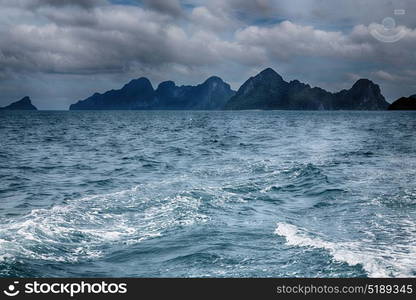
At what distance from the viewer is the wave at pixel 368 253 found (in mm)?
9258

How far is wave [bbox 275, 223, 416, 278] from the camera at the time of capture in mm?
9258

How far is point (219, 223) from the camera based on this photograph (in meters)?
13.6

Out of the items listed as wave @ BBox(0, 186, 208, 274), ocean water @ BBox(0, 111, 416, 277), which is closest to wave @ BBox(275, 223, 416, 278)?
ocean water @ BBox(0, 111, 416, 277)

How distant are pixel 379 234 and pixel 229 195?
7.16 meters

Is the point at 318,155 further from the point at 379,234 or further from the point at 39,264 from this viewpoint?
the point at 39,264

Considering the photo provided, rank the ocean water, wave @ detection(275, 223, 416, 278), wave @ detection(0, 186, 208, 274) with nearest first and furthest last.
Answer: wave @ detection(275, 223, 416, 278) < the ocean water < wave @ detection(0, 186, 208, 274)

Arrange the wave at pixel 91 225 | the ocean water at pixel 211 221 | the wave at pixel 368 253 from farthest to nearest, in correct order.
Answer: the wave at pixel 91 225, the ocean water at pixel 211 221, the wave at pixel 368 253

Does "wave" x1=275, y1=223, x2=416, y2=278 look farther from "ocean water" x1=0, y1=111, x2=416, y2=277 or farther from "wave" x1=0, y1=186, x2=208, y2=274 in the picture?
"wave" x1=0, y1=186, x2=208, y2=274

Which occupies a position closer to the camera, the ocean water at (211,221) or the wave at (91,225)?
the ocean water at (211,221)

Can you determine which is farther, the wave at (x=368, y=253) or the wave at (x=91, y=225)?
the wave at (x=91, y=225)

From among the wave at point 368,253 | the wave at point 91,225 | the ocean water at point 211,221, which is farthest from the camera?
the wave at point 91,225

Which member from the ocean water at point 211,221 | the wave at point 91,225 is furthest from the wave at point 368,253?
Answer: the wave at point 91,225

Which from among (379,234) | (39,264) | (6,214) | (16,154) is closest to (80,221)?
(6,214)

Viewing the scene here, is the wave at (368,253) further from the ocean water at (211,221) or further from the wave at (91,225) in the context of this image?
the wave at (91,225)
